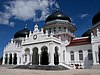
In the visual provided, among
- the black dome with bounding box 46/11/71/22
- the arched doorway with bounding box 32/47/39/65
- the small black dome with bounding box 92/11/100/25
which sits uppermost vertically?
the black dome with bounding box 46/11/71/22

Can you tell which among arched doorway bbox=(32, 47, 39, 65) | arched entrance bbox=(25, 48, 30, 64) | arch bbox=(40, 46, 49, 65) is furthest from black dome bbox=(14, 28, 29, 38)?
arch bbox=(40, 46, 49, 65)

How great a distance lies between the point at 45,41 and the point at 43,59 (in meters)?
4.03

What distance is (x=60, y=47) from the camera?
108 feet

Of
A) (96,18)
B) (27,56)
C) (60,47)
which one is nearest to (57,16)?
(60,47)

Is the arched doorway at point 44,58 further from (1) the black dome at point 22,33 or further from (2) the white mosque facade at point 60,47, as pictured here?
(1) the black dome at point 22,33

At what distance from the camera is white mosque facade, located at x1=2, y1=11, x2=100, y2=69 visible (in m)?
29.6

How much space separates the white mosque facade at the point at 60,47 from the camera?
29578 millimetres

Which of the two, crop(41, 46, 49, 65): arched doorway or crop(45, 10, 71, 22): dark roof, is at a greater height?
crop(45, 10, 71, 22): dark roof

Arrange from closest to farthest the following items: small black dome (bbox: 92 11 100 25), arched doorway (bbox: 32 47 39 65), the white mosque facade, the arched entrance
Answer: the white mosque facade < the arched entrance < small black dome (bbox: 92 11 100 25) < arched doorway (bbox: 32 47 39 65)

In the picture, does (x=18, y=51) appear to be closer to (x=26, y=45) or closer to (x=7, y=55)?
(x=7, y=55)

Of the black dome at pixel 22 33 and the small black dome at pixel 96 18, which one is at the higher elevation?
the small black dome at pixel 96 18

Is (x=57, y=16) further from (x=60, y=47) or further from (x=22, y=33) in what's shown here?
(x=22, y=33)

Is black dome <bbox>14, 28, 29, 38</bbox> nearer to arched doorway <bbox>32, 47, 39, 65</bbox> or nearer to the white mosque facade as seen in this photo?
the white mosque facade

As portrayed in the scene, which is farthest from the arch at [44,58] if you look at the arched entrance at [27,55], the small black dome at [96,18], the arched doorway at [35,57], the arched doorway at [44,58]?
the small black dome at [96,18]
